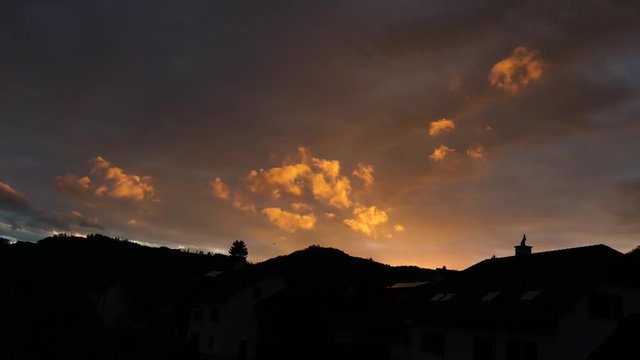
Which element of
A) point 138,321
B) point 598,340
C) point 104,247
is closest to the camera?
point 598,340

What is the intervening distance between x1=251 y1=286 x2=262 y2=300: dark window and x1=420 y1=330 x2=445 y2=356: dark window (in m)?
24.7

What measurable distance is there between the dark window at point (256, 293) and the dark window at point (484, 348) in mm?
29755

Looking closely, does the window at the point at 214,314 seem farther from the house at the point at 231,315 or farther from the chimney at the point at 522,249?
the chimney at the point at 522,249

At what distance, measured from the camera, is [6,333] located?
13289 mm

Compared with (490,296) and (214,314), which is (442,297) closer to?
(490,296)

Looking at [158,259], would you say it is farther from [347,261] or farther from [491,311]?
[491,311]

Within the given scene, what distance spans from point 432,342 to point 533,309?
8.57m

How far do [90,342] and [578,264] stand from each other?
1048 inches

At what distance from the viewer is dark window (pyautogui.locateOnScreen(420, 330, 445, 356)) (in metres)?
34.1

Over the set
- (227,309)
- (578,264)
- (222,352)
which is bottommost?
(222,352)

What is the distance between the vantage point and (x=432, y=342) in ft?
115

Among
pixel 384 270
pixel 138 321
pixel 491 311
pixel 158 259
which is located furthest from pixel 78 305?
pixel 158 259

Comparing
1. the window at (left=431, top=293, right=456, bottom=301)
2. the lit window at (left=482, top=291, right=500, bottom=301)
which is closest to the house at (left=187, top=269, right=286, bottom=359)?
the window at (left=431, top=293, right=456, bottom=301)

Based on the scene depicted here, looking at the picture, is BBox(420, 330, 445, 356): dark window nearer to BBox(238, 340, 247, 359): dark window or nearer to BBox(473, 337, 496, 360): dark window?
BBox(473, 337, 496, 360): dark window
